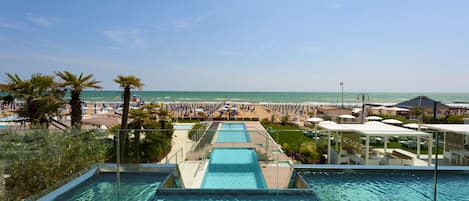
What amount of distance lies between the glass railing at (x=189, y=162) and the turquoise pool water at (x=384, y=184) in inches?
1.4

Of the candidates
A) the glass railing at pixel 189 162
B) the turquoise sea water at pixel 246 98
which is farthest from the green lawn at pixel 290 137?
the turquoise sea water at pixel 246 98

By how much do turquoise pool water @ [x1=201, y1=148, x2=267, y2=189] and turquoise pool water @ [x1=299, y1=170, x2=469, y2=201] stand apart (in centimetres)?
162

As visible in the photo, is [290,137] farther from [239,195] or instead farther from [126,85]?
[126,85]

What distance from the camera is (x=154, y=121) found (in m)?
11.1

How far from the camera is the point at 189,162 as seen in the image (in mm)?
8156

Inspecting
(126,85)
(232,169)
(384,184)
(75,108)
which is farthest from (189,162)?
(384,184)

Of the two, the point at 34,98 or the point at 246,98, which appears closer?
the point at 34,98

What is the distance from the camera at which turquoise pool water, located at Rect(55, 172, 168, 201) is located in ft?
17.9

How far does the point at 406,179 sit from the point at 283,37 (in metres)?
11.5

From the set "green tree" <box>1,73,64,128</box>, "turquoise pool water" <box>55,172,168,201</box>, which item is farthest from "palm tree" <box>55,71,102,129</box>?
"turquoise pool water" <box>55,172,168,201</box>

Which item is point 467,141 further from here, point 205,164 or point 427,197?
point 205,164

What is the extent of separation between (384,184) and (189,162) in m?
4.96

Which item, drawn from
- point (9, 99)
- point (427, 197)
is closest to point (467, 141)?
point (427, 197)

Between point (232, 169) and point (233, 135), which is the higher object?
point (233, 135)
